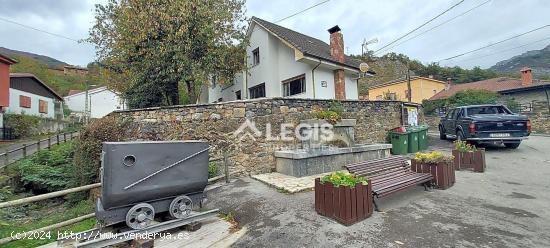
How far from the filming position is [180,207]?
4.43m

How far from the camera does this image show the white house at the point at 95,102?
38.0 m

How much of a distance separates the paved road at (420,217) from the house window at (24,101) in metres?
29.8

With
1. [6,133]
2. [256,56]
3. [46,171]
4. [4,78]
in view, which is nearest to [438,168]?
[256,56]

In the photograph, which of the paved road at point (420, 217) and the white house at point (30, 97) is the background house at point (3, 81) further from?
the paved road at point (420, 217)

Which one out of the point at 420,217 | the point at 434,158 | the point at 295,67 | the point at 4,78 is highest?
the point at 4,78

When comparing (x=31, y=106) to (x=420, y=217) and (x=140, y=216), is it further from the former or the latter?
(x=420, y=217)

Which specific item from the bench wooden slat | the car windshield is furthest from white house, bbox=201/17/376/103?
the bench wooden slat

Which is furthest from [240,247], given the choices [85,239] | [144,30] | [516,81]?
[516,81]

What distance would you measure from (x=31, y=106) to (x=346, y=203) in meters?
34.8

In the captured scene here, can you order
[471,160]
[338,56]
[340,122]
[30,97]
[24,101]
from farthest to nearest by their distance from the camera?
[30,97] → [24,101] → [338,56] → [340,122] → [471,160]

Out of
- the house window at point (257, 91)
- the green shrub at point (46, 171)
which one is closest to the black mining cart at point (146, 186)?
the green shrub at point (46, 171)

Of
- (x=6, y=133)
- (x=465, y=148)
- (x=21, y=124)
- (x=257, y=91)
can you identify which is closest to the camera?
(x=465, y=148)

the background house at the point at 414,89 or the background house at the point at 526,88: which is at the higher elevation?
the background house at the point at 414,89

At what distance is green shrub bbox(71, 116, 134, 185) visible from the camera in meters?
8.84
